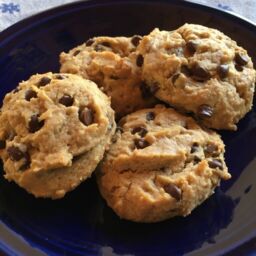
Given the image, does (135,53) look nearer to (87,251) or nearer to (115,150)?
(115,150)

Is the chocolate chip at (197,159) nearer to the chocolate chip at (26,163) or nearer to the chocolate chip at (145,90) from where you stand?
the chocolate chip at (145,90)

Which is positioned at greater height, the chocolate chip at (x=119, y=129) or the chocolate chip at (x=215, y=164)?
the chocolate chip at (x=119, y=129)

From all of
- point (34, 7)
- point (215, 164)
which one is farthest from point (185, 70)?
point (34, 7)

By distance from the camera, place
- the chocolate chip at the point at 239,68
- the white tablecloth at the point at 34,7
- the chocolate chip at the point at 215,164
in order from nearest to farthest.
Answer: the chocolate chip at the point at 215,164, the chocolate chip at the point at 239,68, the white tablecloth at the point at 34,7

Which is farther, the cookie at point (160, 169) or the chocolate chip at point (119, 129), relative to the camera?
the chocolate chip at point (119, 129)

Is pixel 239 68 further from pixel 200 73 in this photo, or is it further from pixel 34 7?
pixel 34 7

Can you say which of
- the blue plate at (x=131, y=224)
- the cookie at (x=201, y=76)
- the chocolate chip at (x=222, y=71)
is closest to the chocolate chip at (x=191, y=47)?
the cookie at (x=201, y=76)

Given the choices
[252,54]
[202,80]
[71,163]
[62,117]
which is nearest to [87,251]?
[71,163]
